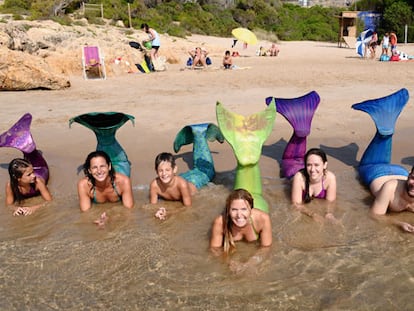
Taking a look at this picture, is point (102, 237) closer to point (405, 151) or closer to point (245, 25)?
point (405, 151)

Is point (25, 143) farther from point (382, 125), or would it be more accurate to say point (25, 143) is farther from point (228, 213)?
point (382, 125)

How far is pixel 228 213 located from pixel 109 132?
7.25 ft

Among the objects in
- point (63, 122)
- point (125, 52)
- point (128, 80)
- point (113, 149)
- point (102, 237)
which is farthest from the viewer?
point (125, 52)

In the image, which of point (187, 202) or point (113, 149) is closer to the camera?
point (187, 202)

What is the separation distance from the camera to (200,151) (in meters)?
5.03

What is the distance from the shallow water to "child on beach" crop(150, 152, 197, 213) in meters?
0.16

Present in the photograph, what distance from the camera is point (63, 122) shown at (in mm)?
6992

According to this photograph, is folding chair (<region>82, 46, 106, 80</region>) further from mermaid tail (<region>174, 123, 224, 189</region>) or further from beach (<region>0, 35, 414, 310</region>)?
mermaid tail (<region>174, 123, 224, 189</region>)

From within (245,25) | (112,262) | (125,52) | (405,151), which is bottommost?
(112,262)

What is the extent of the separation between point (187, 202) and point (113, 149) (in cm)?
124

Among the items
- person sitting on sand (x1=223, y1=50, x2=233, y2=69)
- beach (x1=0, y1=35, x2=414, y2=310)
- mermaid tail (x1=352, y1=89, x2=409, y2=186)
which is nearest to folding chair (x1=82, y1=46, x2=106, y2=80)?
person sitting on sand (x1=223, y1=50, x2=233, y2=69)

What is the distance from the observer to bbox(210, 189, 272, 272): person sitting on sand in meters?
3.10

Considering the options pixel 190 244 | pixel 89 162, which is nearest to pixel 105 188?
pixel 89 162

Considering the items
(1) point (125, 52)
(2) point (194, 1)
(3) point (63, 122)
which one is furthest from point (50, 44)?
(2) point (194, 1)
